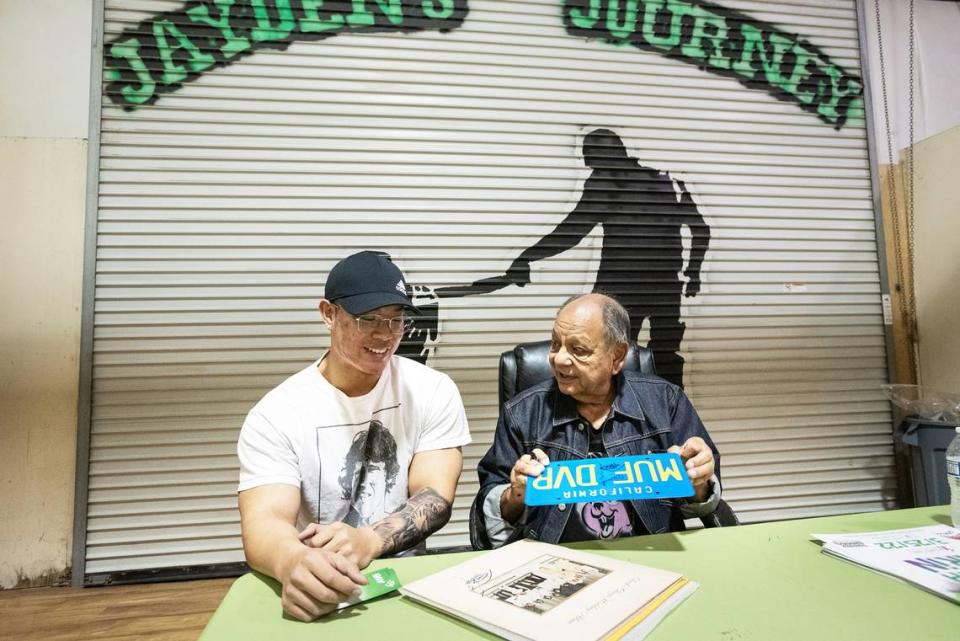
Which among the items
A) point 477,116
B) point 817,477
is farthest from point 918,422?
point 477,116

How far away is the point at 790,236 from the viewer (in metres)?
3.04

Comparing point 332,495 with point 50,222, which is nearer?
point 332,495

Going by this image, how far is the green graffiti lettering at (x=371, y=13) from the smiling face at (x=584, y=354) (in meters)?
2.19

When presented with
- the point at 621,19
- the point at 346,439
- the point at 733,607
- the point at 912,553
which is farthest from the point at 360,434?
the point at 621,19

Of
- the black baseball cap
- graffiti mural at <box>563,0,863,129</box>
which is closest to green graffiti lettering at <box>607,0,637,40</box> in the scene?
graffiti mural at <box>563,0,863,129</box>

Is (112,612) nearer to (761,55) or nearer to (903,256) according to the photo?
(761,55)

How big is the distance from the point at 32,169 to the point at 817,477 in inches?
185

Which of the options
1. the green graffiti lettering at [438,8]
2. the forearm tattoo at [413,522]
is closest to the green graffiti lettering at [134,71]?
the green graffiti lettering at [438,8]

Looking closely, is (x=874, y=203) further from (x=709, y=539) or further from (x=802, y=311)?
(x=709, y=539)

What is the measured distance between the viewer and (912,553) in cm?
95

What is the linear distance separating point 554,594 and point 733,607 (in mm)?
290

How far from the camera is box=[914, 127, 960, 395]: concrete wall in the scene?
9.41ft

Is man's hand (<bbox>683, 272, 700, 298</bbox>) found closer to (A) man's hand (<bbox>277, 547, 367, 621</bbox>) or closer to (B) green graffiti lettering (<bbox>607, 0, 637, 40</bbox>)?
(B) green graffiti lettering (<bbox>607, 0, 637, 40</bbox>)

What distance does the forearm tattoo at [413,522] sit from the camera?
111 centimetres
